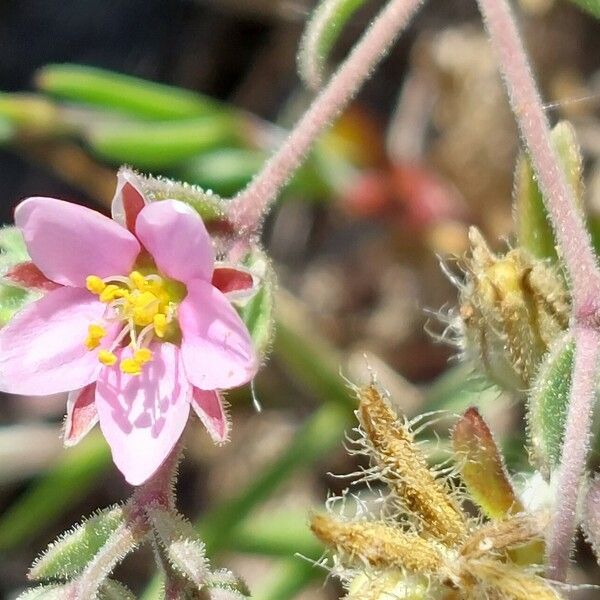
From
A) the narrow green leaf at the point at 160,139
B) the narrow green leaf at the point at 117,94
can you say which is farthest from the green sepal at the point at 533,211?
the narrow green leaf at the point at 117,94

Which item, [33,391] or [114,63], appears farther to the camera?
[114,63]

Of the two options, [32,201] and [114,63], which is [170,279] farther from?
[114,63]

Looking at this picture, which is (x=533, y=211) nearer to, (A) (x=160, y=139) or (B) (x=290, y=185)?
(B) (x=290, y=185)

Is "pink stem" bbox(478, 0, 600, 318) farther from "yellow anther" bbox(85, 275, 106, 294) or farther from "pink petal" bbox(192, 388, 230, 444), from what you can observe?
"yellow anther" bbox(85, 275, 106, 294)

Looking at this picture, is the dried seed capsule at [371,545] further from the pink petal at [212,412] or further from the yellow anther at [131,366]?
the yellow anther at [131,366]

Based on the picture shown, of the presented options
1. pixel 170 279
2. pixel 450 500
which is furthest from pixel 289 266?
pixel 450 500
